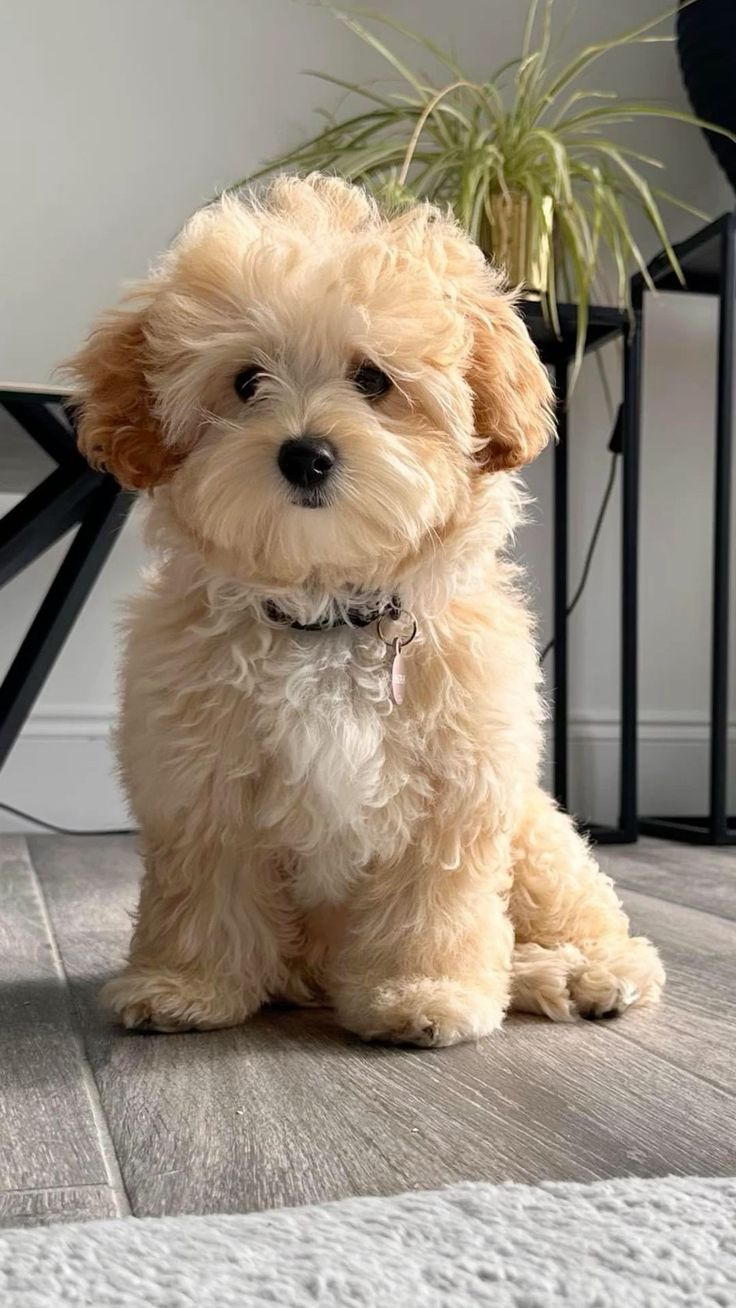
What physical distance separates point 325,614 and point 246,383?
20 centimetres

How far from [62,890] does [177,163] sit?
1.47 m

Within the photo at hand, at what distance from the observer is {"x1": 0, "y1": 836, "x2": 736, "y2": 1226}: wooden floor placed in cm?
83

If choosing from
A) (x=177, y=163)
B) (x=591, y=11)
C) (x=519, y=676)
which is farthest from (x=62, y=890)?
(x=591, y=11)

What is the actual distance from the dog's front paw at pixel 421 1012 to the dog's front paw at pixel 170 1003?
10 cm

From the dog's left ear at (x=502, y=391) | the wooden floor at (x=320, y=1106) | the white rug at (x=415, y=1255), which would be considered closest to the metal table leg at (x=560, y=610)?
the wooden floor at (x=320, y=1106)

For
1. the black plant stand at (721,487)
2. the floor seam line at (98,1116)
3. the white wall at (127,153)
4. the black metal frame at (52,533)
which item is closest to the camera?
the floor seam line at (98,1116)

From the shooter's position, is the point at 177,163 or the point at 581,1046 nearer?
the point at 581,1046

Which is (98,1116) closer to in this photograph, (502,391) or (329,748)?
(329,748)

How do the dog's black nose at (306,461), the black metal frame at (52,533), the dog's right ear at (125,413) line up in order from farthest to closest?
1. the black metal frame at (52,533)
2. the dog's right ear at (125,413)
3. the dog's black nose at (306,461)

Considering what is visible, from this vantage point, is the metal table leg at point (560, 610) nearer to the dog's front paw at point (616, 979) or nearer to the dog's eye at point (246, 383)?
the dog's front paw at point (616, 979)

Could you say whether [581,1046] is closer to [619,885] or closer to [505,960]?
[505,960]

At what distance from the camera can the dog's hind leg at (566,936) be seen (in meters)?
1.25

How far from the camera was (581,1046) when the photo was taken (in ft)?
3.78

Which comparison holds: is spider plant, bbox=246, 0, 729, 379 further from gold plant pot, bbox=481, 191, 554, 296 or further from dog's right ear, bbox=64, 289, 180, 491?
dog's right ear, bbox=64, 289, 180, 491
